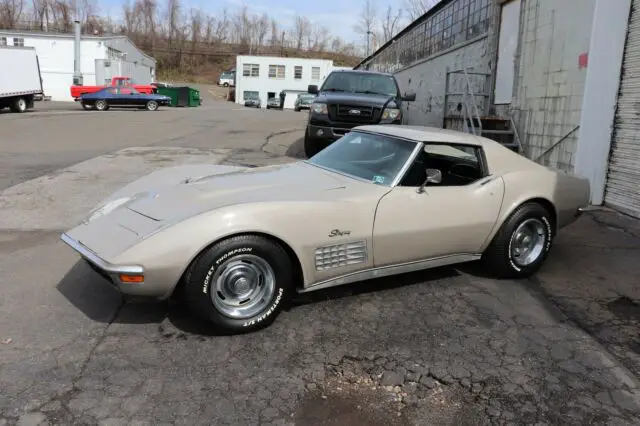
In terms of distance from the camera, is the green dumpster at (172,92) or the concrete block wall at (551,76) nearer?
the concrete block wall at (551,76)

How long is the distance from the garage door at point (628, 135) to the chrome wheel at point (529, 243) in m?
3.53

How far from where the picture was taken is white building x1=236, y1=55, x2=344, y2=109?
232 ft

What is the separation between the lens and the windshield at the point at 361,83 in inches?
441

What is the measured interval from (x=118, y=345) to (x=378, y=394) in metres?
1.67

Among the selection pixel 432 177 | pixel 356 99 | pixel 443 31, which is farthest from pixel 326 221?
pixel 443 31

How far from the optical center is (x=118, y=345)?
134 inches

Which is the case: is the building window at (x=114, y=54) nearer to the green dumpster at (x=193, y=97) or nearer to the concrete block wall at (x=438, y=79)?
the green dumpster at (x=193, y=97)

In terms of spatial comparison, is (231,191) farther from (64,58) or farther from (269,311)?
(64,58)

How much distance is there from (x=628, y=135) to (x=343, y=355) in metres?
6.47

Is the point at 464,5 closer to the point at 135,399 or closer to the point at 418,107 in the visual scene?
the point at 418,107

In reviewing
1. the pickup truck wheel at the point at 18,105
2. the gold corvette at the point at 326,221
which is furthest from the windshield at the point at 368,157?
the pickup truck wheel at the point at 18,105

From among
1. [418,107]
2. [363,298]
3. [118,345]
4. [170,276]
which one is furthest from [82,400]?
[418,107]

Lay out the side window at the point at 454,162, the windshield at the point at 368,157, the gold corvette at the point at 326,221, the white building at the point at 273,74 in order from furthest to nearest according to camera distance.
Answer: the white building at the point at 273,74
the side window at the point at 454,162
the windshield at the point at 368,157
the gold corvette at the point at 326,221

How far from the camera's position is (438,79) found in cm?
1948
